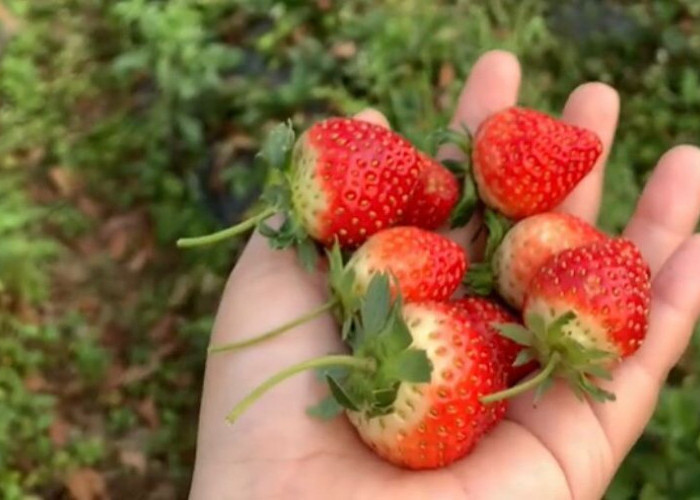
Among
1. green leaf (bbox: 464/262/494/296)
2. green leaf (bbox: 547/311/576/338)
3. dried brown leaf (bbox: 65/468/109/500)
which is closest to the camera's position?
green leaf (bbox: 547/311/576/338)

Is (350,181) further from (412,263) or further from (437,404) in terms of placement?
(437,404)

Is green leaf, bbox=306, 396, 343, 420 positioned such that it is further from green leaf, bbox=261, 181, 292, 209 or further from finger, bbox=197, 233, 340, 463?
green leaf, bbox=261, 181, 292, 209

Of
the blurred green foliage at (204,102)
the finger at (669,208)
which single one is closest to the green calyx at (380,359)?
the finger at (669,208)

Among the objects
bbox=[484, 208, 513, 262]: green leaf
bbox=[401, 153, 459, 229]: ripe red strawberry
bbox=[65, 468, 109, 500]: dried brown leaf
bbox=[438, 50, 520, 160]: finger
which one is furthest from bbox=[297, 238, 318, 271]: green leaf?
bbox=[65, 468, 109, 500]: dried brown leaf

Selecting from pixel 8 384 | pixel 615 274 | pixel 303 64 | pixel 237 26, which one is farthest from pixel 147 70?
pixel 615 274

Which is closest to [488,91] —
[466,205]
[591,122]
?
[591,122]

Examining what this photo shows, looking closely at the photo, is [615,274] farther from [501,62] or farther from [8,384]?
[8,384]
